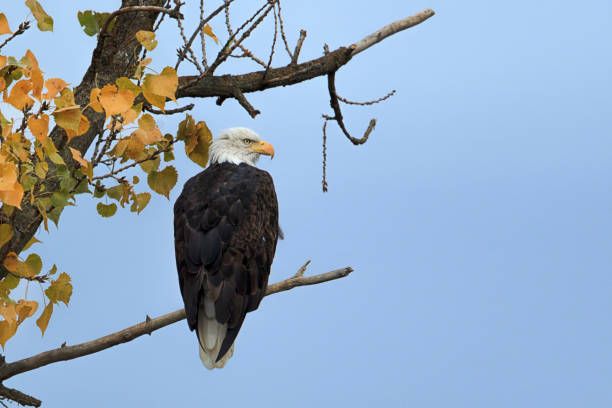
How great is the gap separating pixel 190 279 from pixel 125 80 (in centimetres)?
204

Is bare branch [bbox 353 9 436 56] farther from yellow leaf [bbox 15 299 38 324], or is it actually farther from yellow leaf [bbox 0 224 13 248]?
yellow leaf [bbox 15 299 38 324]

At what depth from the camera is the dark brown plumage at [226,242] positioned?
5.14 m

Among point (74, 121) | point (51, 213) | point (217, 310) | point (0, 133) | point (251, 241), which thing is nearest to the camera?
point (74, 121)

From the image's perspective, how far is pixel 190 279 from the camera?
5.26 metres

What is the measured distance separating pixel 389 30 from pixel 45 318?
3637 mm

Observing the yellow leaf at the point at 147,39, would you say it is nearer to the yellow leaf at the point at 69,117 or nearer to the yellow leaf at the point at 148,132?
the yellow leaf at the point at 148,132

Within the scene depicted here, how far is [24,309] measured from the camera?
4152 millimetres

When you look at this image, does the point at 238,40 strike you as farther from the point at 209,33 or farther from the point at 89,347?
the point at 89,347

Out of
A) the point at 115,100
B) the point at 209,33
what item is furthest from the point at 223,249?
the point at 115,100

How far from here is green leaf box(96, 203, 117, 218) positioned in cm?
519

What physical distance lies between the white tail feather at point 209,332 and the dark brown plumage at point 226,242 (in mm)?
33

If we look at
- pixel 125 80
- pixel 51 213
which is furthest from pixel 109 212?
pixel 125 80

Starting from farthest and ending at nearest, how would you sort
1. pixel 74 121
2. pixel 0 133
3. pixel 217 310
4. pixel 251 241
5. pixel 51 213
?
pixel 251 241 → pixel 217 310 → pixel 51 213 → pixel 0 133 → pixel 74 121

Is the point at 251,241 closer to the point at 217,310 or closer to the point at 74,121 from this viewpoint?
the point at 217,310
